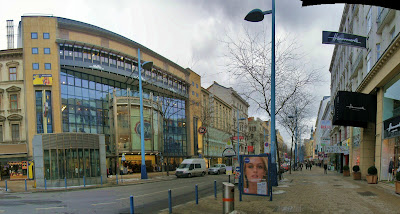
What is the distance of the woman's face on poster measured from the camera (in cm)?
1095

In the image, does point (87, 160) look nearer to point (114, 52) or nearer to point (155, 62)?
point (114, 52)

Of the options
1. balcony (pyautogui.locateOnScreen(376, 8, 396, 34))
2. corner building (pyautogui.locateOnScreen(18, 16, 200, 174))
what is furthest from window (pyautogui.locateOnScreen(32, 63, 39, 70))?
balcony (pyautogui.locateOnScreen(376, 8, 396, 34))

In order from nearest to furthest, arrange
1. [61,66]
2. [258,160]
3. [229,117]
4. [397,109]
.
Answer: [258,160] < [397,109] < [61,66] < [229,117]

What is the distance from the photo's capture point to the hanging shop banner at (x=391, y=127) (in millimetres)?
14258

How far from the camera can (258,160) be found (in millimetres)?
11062

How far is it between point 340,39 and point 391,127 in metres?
5.69

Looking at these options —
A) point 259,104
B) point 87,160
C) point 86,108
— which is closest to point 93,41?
point 86,108

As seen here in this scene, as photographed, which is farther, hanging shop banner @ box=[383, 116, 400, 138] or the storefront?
the storefront

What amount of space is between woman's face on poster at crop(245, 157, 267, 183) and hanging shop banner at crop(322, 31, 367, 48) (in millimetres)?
8428

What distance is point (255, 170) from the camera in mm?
11039

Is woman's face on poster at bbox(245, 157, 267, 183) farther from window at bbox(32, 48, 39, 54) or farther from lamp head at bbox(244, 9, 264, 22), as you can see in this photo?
window at bbox(32, 48, 39, 54)

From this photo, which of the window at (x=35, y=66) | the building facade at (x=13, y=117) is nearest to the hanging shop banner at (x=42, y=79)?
the window at (x=35, y=66)

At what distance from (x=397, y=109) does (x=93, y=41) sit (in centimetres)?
3132

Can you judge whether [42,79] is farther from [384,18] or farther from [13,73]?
[384,18]
